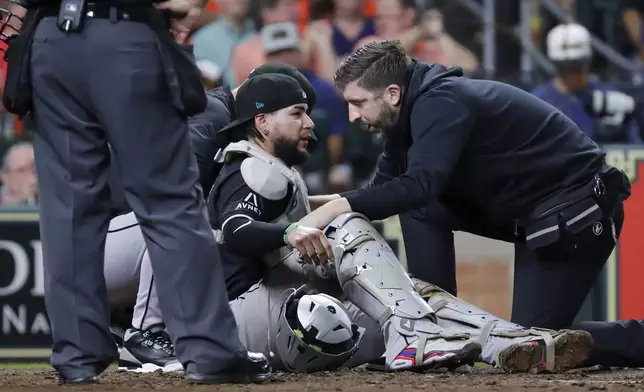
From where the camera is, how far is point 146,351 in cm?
595

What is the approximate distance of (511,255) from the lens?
30.4 ft

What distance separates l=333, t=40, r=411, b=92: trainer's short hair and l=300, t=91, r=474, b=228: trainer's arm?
17 centimetres

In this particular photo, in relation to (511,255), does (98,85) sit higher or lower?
higher

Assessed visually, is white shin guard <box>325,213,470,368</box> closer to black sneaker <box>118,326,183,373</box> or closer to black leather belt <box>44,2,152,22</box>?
black sneaker <box>118,326,183,373</box>

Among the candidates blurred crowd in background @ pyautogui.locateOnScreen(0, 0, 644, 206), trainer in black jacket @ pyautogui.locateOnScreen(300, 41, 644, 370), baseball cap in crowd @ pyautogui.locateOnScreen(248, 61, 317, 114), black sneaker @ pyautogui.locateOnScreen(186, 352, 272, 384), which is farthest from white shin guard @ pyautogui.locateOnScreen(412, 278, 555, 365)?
blurred crowd in background @ pyautogui.locateOnScreen(0, 0, 644, 206)

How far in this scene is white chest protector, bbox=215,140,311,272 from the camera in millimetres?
5699

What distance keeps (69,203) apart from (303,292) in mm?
1364

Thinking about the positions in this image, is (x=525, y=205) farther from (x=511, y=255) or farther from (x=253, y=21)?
(x=253, y=21)

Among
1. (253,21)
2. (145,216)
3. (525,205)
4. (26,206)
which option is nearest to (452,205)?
(525,205)

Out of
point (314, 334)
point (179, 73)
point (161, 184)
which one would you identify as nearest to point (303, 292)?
point (314, 334)

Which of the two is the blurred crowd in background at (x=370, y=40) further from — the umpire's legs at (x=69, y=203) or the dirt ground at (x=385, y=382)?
the umpire's legs at (x=69, y=203)

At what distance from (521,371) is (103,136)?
1.90m

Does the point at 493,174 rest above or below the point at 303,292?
above

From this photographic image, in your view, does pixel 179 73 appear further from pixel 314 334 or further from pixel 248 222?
pixel 314 334
